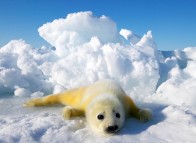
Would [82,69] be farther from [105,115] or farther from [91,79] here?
[105,115]

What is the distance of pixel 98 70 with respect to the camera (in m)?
7.87

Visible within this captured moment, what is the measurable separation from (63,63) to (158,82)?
252cm

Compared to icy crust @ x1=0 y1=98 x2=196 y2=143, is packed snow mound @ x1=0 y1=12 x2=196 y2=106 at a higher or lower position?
higher

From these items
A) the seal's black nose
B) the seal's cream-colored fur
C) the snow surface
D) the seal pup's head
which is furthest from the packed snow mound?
the seal's black nose

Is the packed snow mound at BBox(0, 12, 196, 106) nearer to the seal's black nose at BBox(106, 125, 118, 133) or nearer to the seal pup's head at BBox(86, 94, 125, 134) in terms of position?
the seal pup's head at BBox(86, 94, 125, 134)

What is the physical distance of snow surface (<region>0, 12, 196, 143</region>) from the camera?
2951mm

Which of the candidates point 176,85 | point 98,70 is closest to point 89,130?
point 176,85

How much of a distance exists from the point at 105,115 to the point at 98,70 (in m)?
4.64

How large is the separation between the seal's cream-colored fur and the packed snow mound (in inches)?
80.9

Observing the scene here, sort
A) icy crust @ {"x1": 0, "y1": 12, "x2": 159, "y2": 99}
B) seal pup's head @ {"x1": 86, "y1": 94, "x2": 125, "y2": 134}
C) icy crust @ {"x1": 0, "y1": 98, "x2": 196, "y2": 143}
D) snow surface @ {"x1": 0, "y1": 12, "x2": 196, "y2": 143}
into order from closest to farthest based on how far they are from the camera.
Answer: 1. icy crust @ {"x1": 0, "y1": 98, "x2": 196, "y2": 143}
2. snow surface @ {"x1": 0, "y1": 12, "x2": 196, "y2": 143}
3. seal pup's head @ {"x1": 86, "y1": 94, "x2": 125, "y2": 134}
4. icy crust @ {"x1": 0, "y1": 12, "x2": 159, "y2": 99}

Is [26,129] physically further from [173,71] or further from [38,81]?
[173,71]

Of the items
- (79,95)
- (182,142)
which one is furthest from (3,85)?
(182,142)

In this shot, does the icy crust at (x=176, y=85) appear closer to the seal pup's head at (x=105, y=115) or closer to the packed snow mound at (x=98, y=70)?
the packed snow mound at (x=98, y=70)

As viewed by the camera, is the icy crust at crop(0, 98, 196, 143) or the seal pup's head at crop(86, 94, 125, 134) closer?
the icy crust at crop(0, 98, 196, 143)
